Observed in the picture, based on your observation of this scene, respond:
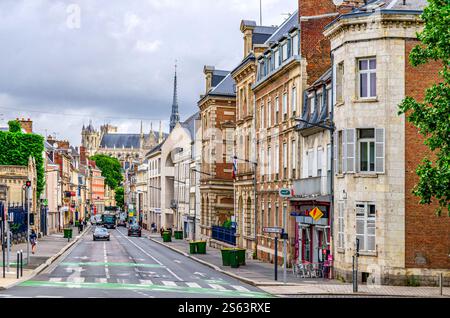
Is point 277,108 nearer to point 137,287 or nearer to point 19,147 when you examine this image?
point 137,287

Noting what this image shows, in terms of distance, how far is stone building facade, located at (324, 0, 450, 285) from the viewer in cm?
3275

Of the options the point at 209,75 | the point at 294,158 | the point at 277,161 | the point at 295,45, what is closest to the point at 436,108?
the point at 294,158

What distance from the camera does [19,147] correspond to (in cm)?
7881

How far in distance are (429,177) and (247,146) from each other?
36574mm

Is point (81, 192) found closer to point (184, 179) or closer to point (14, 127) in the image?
point (184, 179)

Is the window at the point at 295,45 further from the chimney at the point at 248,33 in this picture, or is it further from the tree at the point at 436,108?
the tree at the point at 436,108

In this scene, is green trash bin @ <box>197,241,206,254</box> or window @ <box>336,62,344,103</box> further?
green trash bin @ <box>197,241,206,254</box>

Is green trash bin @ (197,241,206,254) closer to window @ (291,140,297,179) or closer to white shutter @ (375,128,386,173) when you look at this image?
window @ (291,140,297,179)

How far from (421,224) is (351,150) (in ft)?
14.7

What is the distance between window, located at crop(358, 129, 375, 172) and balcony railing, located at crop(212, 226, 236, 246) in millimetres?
31037

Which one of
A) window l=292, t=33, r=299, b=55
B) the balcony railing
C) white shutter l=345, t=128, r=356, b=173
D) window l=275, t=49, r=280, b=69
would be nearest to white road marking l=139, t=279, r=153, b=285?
white shutter l=345, t=128, r=356, b=173

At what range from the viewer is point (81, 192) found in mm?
161625

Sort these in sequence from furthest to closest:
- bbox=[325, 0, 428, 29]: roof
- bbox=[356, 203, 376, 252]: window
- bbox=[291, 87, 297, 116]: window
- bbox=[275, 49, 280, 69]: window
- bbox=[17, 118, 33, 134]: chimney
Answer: bbox=[17, 118, 33, 134]: chimney
bbox=[275, 49, 280, 69]: window
bbox=[291, 87, 297, 116]: window
bbox=[356, 203, 376, 252]: window
bbox=[325, 0, 428, 29]: roof

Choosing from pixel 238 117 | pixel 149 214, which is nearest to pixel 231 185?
pixel 238 117
